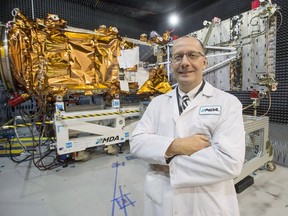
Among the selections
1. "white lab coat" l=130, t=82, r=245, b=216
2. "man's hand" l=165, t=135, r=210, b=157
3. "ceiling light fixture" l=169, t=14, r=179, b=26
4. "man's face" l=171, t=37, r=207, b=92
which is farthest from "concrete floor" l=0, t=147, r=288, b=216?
"ceiling light fixture" l=169, t=14, r=179, b=26

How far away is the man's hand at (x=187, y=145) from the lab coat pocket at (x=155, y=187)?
0.67 ft

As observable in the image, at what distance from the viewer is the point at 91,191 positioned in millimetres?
2025

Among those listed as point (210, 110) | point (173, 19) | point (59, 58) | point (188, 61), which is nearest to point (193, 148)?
point (210, 110)

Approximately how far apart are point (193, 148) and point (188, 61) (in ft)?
1.60

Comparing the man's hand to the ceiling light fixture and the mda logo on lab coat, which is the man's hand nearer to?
the mda logo on lab coat

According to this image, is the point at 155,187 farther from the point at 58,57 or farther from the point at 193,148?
the point at 58,57

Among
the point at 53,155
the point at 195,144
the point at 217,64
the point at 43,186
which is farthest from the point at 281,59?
the point at 53,155

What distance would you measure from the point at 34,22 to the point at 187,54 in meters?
2.35

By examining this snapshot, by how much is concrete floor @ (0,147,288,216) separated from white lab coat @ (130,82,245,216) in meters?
0.88

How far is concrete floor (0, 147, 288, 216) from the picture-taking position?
1.70m

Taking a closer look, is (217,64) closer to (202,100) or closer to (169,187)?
(202,100)

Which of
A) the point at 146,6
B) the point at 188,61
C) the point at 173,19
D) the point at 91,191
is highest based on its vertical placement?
the point at 146,6

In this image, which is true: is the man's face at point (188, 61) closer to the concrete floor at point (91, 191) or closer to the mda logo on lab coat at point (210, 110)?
the mda logo on lab coat at point (210, 110)

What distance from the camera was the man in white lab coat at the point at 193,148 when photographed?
0.85 metres
